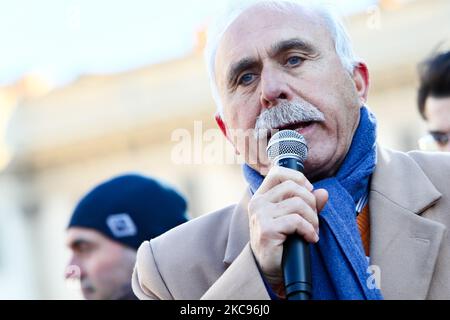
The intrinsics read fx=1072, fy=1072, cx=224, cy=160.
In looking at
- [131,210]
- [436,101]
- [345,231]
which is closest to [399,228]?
[345,231]

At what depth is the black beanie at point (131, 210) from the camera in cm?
533

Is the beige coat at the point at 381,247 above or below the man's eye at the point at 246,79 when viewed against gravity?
below

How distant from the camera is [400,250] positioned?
10.8ft

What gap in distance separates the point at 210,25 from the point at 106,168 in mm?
26090

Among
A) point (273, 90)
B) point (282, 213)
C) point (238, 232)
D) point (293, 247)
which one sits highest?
point (273, 90)

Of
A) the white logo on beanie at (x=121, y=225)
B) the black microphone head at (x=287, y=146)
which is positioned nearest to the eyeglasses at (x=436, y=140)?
the white logo on beanie at (x=121, y=225)

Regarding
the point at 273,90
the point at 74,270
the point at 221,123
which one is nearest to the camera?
the point at 273,90

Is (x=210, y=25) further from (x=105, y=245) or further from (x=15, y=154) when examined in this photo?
(x=15, y=154)

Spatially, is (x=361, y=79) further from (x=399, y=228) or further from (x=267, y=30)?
(x=399, y=228)

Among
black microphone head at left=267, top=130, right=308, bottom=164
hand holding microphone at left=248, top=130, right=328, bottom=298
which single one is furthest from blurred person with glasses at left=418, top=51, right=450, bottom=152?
hand holding microphone at left=248, top=130, right=328, bottom=298

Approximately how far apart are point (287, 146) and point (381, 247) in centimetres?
45

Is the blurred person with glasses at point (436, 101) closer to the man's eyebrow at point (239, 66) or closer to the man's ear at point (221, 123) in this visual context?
the man's ear at point (221, 123)

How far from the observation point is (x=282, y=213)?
296 cm
